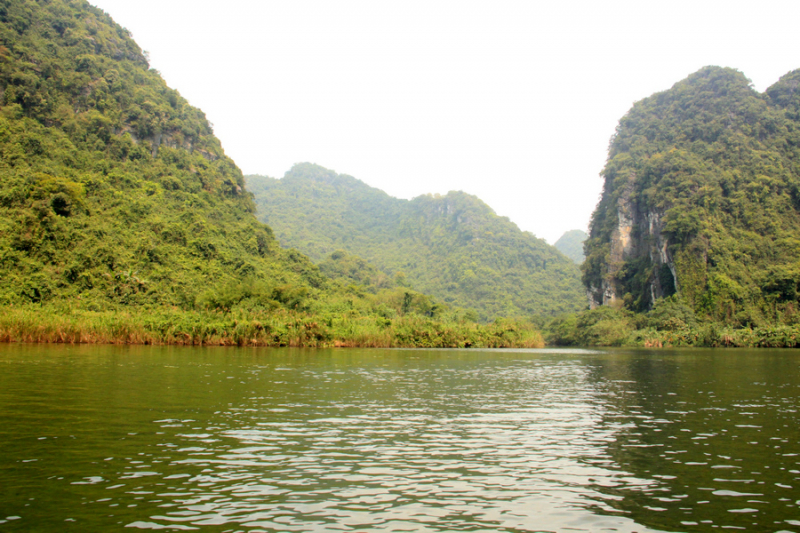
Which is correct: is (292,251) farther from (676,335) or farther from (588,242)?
(588,242)

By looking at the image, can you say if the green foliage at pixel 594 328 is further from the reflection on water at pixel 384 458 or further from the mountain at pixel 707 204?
the reflection on water at pixel 384 458

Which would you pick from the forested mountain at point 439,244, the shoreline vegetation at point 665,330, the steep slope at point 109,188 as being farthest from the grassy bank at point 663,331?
the steep slope at point 109,188

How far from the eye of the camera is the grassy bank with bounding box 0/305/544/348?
3088 centimetres

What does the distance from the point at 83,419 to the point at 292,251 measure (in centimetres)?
6892

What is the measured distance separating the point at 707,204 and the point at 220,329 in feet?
254

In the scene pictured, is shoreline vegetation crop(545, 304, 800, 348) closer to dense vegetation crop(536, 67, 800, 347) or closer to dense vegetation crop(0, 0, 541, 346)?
dense vegetation crop(536, 67, 800, 347)

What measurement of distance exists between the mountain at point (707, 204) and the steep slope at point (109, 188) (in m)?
54.5

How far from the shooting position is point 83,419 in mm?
9836

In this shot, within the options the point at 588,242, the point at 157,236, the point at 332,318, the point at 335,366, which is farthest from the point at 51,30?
the point at 588,242

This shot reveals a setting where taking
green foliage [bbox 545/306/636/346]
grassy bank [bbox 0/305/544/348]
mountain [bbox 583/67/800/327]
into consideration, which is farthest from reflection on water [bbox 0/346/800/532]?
mountain [bbox 583/67/800/327]

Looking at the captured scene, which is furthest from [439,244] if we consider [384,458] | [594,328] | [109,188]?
[384,458]

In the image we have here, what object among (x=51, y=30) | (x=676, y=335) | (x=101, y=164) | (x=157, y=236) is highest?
(x=51, y=30)

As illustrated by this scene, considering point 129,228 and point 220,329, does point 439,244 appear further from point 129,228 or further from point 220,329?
point 220,329

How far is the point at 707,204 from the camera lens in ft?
274
